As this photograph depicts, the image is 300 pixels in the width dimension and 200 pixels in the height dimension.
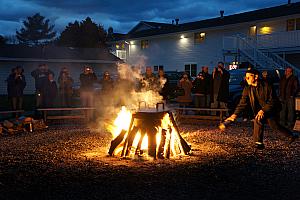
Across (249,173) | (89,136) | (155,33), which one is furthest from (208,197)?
(155,33)

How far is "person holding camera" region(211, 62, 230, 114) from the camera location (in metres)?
13.3

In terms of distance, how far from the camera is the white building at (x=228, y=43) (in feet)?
89.2

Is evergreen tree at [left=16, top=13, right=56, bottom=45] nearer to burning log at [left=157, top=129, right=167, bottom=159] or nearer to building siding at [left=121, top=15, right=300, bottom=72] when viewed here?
building siding at [left=121, top=15, right=300, bottom=72]

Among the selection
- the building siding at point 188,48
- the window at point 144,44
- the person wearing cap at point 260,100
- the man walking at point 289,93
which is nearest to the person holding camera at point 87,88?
the man walking at point 289,93

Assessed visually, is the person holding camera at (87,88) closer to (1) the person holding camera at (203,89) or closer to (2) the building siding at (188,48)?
(1) the person holding camera at (203,89)

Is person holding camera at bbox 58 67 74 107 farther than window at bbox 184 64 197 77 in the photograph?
No

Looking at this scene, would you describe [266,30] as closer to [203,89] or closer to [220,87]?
[203,89]

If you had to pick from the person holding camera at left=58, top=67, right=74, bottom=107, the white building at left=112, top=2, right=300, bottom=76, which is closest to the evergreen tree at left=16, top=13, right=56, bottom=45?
the white building at left=112, top=2, right=300, bottom=76

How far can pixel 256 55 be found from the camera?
27469 mm

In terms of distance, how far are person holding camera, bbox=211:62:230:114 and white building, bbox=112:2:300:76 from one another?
13.4 m

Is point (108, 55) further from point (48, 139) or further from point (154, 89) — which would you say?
point (48, 139)

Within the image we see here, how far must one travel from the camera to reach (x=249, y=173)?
6797 millimetres

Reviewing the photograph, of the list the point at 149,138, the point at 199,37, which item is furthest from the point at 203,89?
the point at 199,37

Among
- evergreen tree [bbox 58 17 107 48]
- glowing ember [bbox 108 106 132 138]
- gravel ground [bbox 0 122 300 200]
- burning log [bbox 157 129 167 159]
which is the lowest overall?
gravel ground [bbox 0 122 300 200]
